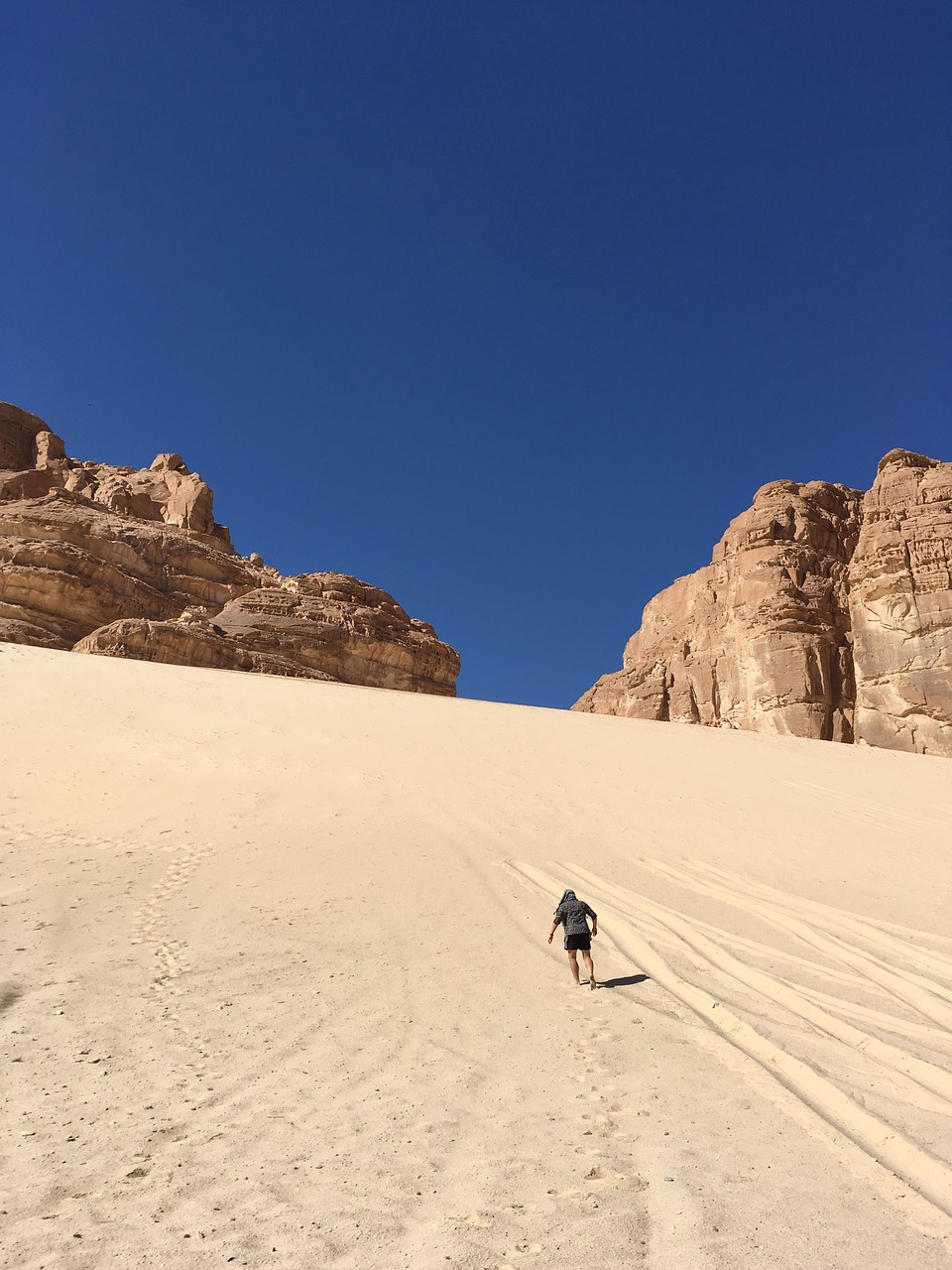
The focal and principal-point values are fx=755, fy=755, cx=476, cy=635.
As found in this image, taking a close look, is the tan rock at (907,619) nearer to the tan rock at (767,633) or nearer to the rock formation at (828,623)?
the rock formation at (828,623)

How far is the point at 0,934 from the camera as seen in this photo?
5.55 m

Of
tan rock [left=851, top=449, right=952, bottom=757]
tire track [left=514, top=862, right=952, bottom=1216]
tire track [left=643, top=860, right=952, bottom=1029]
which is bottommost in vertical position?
tire track [left=514, top=862, right=952, bottom=1216]

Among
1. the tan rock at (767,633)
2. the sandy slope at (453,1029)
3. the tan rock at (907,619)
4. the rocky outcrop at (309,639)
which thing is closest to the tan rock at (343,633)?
the rocky outcrop at (309,639)

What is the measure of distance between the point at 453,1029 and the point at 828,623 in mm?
30458

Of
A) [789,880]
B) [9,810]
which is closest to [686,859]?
[789,880]

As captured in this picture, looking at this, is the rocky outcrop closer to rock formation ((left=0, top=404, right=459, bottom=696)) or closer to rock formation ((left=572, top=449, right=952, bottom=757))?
rock formation ((left=0, top=404, right=459, bottom=696))

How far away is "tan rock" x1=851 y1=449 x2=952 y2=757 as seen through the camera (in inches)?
1088

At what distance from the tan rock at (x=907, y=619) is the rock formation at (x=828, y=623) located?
43 millimetres

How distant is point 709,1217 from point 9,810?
29.8ft

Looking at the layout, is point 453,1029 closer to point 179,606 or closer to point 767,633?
point 767,633

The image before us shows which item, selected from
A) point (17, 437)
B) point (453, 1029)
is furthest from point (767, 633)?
point (17, 437)

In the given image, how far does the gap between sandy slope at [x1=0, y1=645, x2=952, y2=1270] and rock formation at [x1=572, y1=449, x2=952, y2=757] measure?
62.1 feet

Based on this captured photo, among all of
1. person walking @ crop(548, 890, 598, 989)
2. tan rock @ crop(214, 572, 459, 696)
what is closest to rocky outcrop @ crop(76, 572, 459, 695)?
tan rock @ crop(214, 572, 459, 696)

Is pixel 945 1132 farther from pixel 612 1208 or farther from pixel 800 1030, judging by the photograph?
pixel 612 1208
